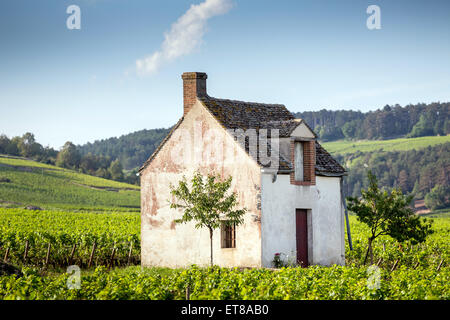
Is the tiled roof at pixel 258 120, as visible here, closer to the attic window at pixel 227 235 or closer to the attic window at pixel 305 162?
the attic window at pixel 305 162

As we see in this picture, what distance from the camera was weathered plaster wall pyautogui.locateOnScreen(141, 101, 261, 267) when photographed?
2400 cm

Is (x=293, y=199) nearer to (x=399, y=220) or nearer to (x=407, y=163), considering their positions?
(x=399, y=220)

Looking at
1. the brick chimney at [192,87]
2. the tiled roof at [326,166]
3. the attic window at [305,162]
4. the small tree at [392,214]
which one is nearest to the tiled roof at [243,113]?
the brick chimney at [192,87]

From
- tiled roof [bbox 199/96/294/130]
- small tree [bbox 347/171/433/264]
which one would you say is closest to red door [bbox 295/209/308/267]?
small tree [bbox 347/171/433/264]

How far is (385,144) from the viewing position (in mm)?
161250

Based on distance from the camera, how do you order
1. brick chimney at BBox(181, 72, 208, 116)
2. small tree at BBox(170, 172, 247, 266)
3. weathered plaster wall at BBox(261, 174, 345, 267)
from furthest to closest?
brick chimney at BBox(181, 72, 208, 116) < weathered plaster wall at BBox(261, 174, 345, 267) < small tree at BBox(170, 172, 247, 266)

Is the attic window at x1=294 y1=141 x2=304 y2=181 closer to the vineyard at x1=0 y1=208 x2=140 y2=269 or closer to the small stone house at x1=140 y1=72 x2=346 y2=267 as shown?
the small stone house at x1=140 y1=72 x2=346 y2=267

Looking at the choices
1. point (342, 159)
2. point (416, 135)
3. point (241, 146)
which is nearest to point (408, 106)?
point (416, 135)

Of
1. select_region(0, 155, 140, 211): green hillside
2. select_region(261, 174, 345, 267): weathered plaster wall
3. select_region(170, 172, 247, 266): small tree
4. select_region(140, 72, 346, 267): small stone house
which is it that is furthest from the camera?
select_region(0, 155, 140, 211): green hillside

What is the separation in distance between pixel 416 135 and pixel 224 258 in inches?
5812

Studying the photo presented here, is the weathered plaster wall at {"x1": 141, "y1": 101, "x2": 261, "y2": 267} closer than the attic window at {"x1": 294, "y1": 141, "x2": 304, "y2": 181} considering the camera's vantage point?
Yes

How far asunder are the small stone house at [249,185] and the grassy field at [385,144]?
394 ft

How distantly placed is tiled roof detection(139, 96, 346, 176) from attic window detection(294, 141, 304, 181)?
31.0 inches

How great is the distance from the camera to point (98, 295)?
45.4 ft
